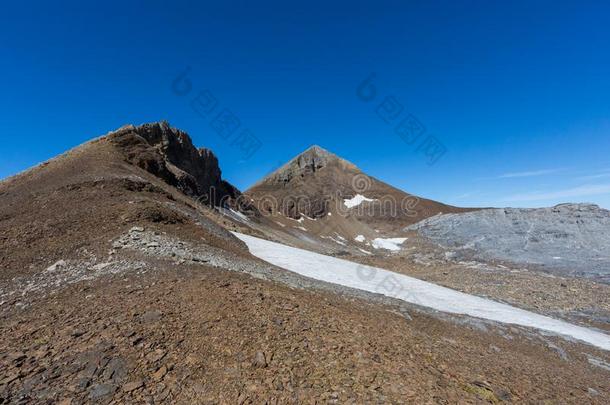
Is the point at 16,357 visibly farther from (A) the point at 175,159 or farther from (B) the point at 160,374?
(A) the point at 175,159

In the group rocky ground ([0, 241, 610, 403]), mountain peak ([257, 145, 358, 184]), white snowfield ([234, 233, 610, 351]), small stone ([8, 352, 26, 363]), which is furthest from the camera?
mountain peak ([257, 145, 358, 184])

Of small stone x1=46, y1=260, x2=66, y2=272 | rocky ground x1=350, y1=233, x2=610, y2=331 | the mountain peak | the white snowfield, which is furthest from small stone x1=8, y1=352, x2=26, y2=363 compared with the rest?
the mountain peak

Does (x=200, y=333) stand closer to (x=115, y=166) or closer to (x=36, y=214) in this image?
(x=36, y=214)

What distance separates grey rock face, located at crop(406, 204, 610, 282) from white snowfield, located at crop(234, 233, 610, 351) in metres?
22.4

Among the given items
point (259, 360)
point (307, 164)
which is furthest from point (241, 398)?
point (307, 164)

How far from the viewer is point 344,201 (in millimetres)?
95250

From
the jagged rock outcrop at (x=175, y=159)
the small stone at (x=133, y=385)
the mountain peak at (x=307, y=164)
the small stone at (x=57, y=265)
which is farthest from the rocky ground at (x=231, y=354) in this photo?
the mountain peak at (x=307, y=164)

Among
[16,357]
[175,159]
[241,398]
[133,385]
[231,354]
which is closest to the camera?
[241,398]

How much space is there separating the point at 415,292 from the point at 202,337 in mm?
14204

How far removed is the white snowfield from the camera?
48.4ft

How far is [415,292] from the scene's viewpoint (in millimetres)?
17391

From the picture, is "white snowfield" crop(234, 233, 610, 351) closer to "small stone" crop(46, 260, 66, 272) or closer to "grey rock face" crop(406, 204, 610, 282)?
Result: "small stone" crop(46, 260, 66, 272)

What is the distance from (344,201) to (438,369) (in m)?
89.7

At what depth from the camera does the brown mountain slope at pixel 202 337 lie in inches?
193
